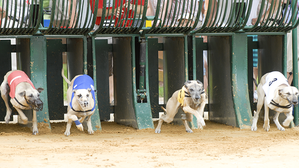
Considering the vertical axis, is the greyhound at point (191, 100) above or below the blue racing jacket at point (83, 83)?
below

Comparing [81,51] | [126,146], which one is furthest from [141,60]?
[126,146]

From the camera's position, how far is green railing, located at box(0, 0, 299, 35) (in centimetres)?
664

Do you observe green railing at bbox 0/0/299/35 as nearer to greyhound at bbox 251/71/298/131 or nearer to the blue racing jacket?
the blue racing jacket

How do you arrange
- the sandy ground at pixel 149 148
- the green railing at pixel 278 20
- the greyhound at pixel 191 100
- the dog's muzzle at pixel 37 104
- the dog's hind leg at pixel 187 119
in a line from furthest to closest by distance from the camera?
the green railing at pixel 278 20, the dog's hind leg at pixel 187 119, the dog's muzzle at pixel 37 104, the greyhound at pixel 191 100, the sandy ground at pixel 149 148

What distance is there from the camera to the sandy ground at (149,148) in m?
4.48

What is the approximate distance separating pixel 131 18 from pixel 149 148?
8.53 feet

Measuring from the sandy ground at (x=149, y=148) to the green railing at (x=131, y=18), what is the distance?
179 cm

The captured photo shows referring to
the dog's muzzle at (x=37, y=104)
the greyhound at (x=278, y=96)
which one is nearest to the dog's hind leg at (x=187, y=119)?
the greyhound at (x=278, y=96)

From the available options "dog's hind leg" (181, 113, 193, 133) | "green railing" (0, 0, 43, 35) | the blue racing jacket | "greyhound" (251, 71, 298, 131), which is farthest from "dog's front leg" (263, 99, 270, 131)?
"green railing" (0, 0, 43, 35)

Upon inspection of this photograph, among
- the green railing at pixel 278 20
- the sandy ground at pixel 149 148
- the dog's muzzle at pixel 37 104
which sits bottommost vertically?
the sandy ground at pixel 149 148

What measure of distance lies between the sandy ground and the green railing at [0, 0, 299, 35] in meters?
1.79

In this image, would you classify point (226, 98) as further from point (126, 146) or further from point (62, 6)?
point (62, 6)

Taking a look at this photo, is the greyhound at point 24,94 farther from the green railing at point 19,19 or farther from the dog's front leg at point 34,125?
the green railing at point 19,19

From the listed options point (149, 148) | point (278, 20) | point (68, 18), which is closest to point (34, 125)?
point (68, 18)
